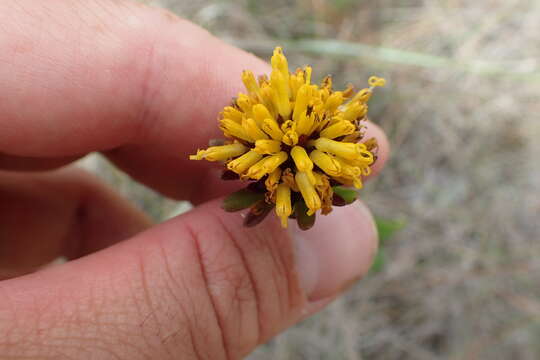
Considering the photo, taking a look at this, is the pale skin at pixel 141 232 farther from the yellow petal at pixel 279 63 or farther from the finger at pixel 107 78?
the yellow petal at pixel 279 63

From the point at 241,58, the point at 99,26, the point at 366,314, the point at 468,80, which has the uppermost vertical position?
the point at 99,26

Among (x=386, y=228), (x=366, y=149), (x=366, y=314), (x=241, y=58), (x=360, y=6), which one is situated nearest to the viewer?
(x=366, y=149)

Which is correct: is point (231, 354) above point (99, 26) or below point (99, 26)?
below

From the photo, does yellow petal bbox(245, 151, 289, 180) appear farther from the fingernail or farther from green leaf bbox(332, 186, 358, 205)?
the fingernail

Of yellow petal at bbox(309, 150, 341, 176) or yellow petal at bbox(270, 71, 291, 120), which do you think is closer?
yellow petal at bbox(309, 150, 341, 176)

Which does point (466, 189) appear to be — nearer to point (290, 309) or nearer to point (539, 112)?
point (539, 112)

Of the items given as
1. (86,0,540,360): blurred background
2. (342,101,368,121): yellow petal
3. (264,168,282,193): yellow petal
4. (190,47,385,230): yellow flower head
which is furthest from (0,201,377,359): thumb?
(86,0,540,360): blurred background

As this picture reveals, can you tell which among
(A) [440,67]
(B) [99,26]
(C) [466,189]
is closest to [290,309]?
(B) [99,26]
